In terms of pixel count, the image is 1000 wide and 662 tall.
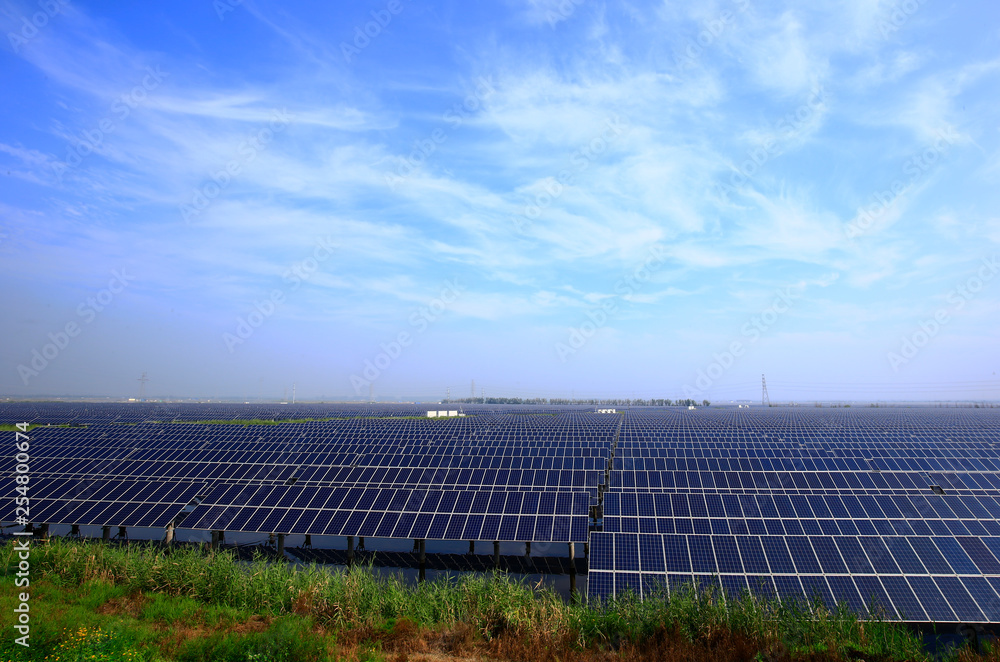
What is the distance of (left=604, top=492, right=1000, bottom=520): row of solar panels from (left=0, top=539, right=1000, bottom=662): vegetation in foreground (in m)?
5.91

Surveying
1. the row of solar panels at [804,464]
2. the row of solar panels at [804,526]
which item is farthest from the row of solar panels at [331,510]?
the row of solar panels at [804,464]

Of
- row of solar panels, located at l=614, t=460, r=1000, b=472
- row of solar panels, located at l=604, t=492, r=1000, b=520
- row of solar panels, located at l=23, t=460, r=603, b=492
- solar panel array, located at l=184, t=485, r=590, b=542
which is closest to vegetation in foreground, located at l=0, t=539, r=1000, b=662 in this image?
solar panel array, located at l=184, t=485, r=590, b=542

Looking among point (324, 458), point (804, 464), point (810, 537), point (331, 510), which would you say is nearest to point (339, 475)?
point (331, 510)

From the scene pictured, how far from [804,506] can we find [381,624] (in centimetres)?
1350

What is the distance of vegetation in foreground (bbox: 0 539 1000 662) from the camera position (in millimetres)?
7910

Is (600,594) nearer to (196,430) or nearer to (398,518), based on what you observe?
(398,518)

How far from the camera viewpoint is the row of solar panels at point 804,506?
50.4 ft

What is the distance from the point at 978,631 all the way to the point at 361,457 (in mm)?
24042

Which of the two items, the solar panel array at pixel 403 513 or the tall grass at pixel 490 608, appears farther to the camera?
the solar panel array at pixel 403 513

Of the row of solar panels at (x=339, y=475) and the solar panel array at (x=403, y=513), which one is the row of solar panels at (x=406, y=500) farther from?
the row of solar panels at (x=339, y=475)

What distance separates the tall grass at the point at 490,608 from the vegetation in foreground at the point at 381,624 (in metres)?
0.02

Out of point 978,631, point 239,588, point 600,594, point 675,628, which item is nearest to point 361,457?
point 239,588

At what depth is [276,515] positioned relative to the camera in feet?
54.2

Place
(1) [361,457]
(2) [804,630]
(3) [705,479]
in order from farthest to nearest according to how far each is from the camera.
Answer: (1) [361,457] < (3) [705,479] < (2) [804,630]
